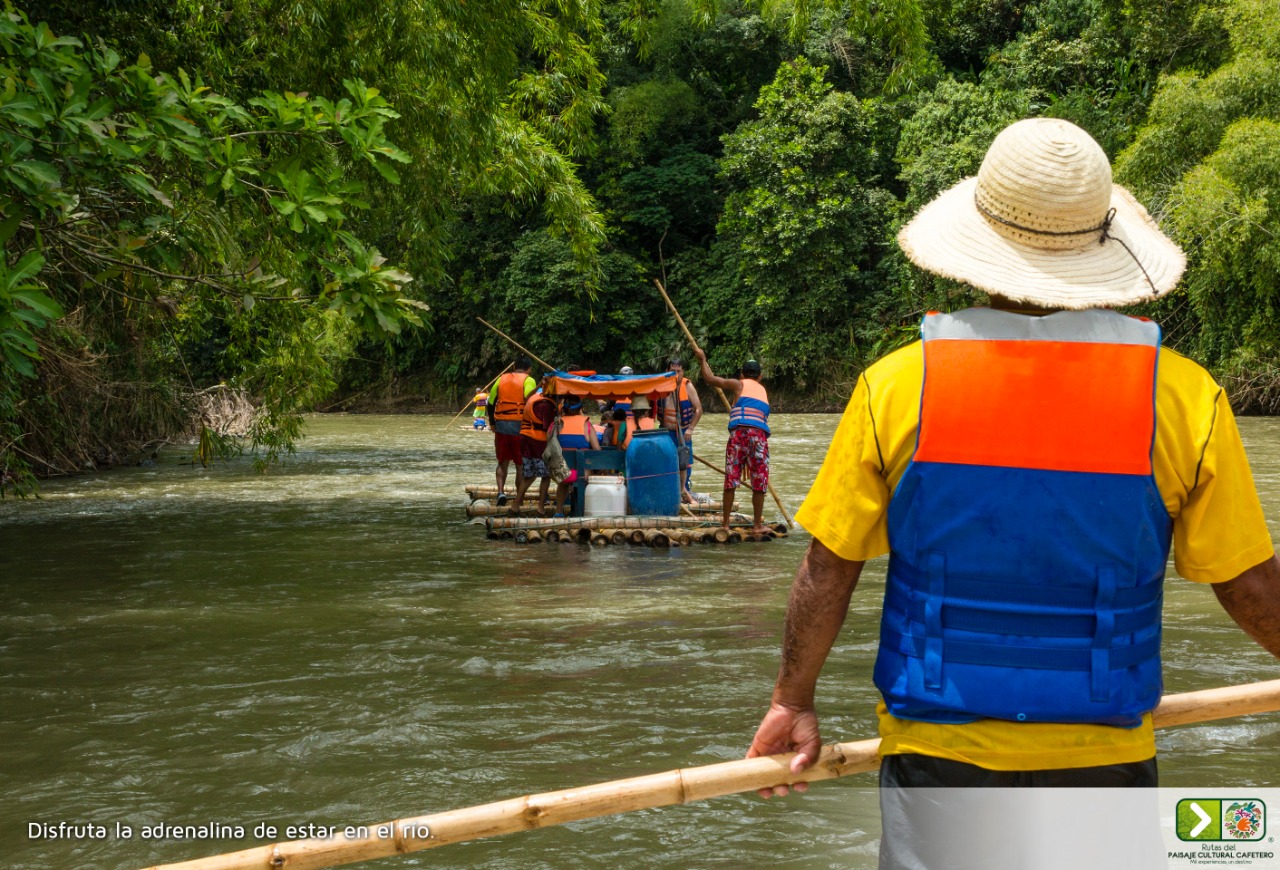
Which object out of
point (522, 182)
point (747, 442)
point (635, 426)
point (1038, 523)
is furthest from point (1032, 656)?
point (522, 182)

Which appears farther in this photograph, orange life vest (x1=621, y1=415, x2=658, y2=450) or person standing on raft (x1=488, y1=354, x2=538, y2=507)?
person standing on raft (x1=488, y1=354, x2=538, y2=507)

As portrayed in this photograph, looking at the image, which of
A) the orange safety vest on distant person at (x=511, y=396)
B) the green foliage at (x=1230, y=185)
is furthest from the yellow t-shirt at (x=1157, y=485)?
the green foliage at (x=1230, y=185)

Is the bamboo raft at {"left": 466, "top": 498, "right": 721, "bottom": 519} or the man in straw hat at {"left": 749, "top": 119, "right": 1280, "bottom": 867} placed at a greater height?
the man in straw hat at {"left": 749, "top": 119, "right": 1280, "bottom": 867}

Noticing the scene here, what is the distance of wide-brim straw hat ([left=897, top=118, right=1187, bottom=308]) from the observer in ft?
7.64

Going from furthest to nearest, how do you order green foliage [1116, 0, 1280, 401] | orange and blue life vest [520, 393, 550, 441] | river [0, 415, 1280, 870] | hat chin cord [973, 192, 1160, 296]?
green foliage [1116, 0, 1280, 401], orange and blue life vest [520, 393, 550, 441], river [0, 415, 1280, 870], hat chin cord [973, 192, 1160, 296]

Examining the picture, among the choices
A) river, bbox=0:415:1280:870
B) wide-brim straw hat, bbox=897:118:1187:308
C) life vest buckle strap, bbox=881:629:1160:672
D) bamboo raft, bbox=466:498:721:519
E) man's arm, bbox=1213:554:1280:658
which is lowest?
river, bbox=0:415:1280:870

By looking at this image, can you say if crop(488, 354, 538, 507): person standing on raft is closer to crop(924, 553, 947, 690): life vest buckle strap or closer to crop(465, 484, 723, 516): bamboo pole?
crop(465, 484, 723, 516): bamboo pole

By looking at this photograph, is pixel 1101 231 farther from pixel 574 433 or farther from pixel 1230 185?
pixel 1230 185

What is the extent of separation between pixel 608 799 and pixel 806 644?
1.86 feet

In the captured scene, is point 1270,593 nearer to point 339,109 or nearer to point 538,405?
point 339,109

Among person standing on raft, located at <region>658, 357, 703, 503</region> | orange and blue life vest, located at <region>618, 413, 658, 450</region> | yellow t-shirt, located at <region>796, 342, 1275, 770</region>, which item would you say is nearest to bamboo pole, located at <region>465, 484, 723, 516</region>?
person standing on raft, located at <region>658, 357, 703, 503</region>

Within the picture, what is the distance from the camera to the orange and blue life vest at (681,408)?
531 inches

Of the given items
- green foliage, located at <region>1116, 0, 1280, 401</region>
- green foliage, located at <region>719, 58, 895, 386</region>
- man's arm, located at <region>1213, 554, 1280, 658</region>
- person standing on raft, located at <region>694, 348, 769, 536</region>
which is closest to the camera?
man's arm, located at <region>1213, 554, 1280, 658</region>

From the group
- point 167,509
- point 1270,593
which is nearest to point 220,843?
point 1270,593
